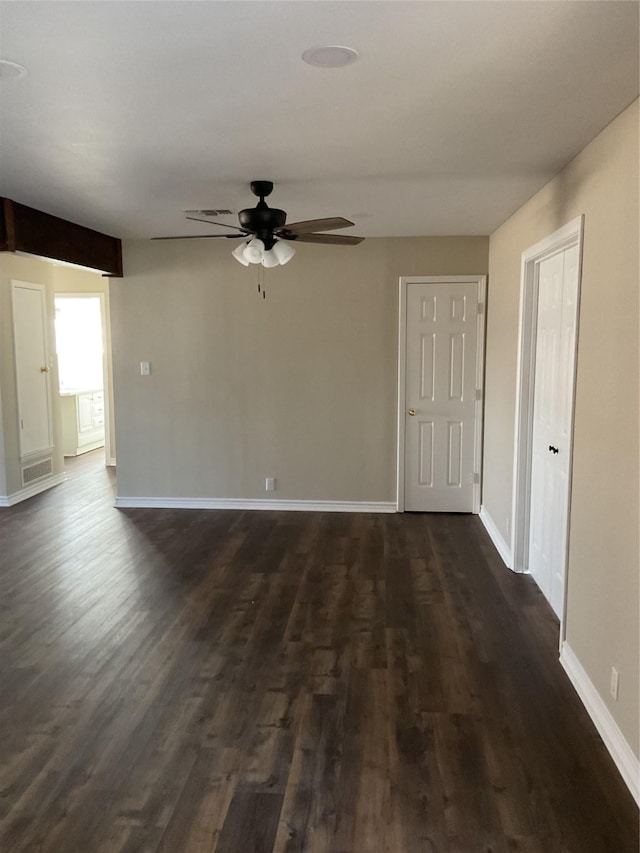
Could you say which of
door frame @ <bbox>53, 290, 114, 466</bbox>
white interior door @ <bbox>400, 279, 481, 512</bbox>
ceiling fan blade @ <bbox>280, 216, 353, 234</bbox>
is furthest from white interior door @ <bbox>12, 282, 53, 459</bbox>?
ceiling fan blade @ <bbox>280, 216, 353, 234</bbox>

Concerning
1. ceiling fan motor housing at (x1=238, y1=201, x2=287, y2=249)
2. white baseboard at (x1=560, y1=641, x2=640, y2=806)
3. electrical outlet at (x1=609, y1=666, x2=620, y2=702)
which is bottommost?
white baseboard at (x1=560, y1=641, x2=640, y2=806)

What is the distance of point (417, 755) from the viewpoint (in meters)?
2.51

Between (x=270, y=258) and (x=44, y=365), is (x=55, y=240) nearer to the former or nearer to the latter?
(x=270, y=258)

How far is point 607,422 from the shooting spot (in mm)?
2629

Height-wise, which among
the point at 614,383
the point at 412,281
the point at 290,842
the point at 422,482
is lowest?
the point at 290,842

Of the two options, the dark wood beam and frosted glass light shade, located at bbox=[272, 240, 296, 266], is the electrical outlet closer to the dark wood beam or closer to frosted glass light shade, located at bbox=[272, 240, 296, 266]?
frosted glass light shade, located at bbox=[272, 240, 296, 266]

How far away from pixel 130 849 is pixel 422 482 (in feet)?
13.9

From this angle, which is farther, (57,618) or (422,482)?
(422,482)

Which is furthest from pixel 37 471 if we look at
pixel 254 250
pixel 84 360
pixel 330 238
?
pixel 330 238

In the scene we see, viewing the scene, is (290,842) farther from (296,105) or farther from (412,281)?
(412,281)

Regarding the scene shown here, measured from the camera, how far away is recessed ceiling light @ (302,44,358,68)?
2.03 m

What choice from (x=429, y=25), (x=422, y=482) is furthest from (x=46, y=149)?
(x=422, y=482)

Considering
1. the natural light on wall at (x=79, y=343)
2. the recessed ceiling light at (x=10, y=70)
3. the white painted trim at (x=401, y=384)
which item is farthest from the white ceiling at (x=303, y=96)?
the natural light on wall at (x=79, y=343)

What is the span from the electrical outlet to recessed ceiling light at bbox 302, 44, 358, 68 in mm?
2432
